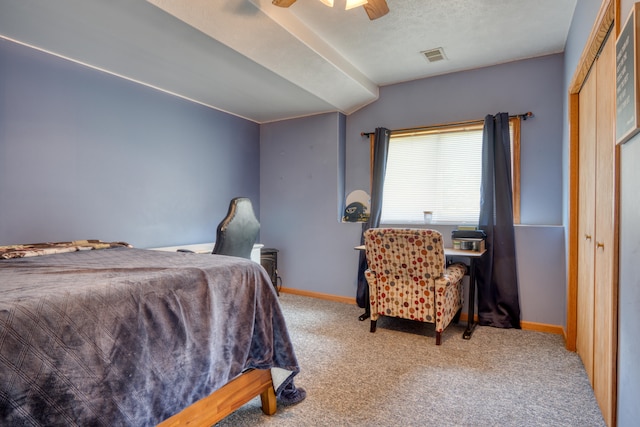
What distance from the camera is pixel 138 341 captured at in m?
1.20

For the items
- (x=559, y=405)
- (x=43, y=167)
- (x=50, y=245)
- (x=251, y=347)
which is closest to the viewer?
(x=251, y=347)

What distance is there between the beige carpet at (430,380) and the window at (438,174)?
124 cm

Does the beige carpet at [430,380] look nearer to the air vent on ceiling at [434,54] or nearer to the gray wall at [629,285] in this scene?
the gray wall at [629,285]

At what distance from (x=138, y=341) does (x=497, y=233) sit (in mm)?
3161

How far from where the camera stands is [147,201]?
11.3ft

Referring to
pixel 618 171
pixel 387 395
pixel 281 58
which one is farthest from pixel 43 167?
pixel 618 171

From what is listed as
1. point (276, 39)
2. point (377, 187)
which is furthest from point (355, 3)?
point (377, 187)

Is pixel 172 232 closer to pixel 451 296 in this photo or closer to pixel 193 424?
pixel 193 424

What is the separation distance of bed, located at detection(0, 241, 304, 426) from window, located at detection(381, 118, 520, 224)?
259cm

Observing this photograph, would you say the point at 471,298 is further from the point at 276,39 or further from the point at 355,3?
the point at 276,39

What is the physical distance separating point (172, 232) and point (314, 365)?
2138mm

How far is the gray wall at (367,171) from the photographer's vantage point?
327 centimetres

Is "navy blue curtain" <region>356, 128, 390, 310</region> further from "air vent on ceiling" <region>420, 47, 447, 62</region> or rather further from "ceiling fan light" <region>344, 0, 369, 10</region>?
"ceiling fan light" <region>344, 0, 369, 10</region>

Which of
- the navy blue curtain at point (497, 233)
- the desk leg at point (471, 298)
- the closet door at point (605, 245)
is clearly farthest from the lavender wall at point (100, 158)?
the closet door at point (605, 245)
